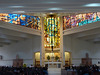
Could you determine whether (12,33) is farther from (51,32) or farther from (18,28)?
(51,32)

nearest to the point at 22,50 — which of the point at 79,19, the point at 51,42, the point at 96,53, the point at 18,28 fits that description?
the point at 51,42

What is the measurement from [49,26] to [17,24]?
5345mm

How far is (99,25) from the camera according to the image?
1599cm

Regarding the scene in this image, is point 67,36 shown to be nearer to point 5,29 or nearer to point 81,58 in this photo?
point 81,58

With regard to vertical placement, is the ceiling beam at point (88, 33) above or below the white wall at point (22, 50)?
above

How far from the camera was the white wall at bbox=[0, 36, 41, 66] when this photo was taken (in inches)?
833

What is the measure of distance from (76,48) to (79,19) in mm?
4502

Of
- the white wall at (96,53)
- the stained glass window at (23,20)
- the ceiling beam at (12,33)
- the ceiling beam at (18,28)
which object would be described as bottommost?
the white wall at (96,53)

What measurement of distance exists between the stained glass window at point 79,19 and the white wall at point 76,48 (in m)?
1.91

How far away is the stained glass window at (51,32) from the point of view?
848 inches

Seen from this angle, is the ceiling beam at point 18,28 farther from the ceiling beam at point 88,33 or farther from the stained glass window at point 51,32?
the ceiling beam at point 88,33

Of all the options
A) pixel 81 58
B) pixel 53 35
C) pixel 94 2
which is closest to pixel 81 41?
pixel 81 58

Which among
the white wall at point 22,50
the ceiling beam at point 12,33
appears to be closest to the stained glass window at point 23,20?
the ceiling beam at point 12,33

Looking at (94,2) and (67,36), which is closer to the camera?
(94,2)
